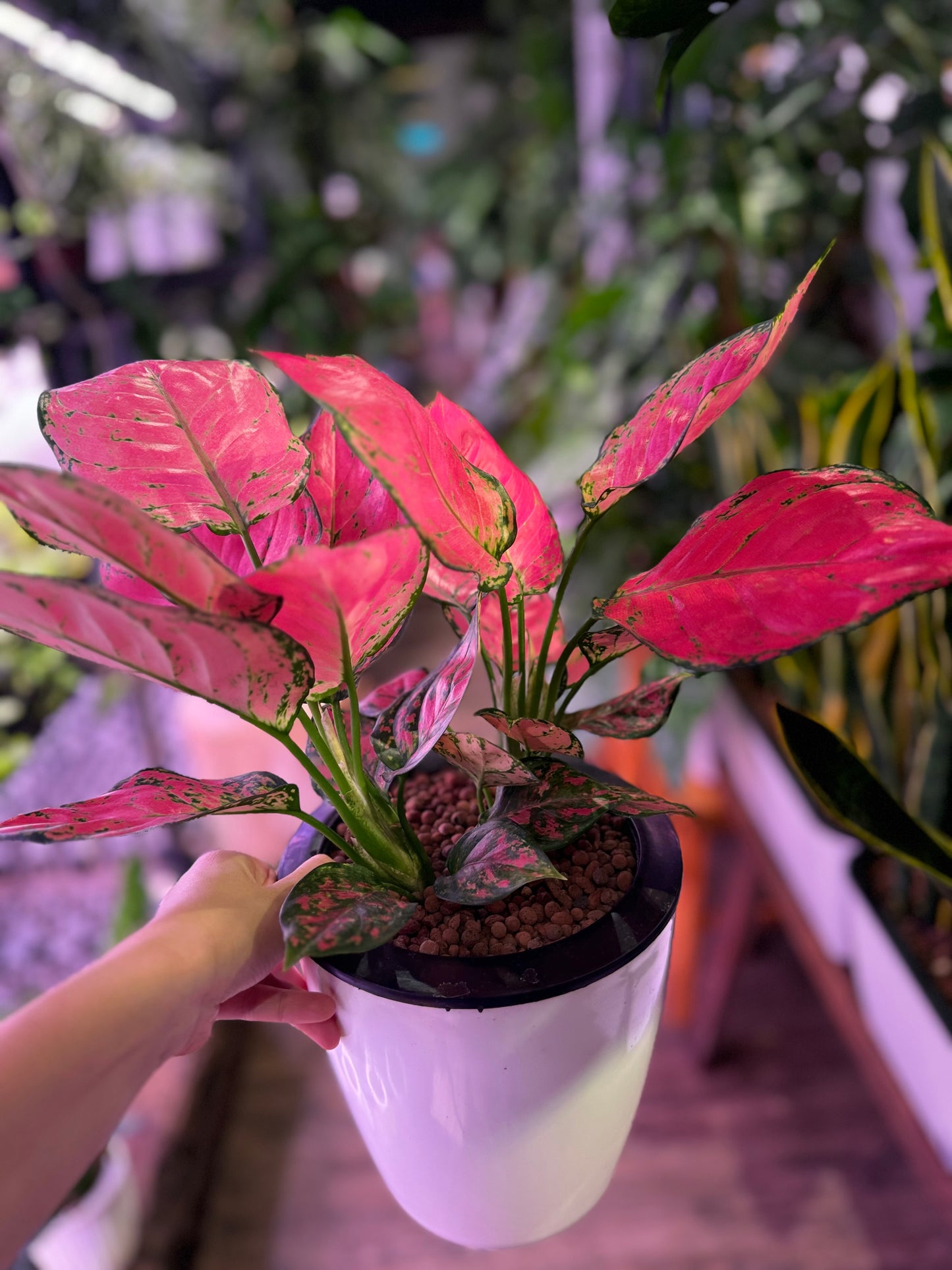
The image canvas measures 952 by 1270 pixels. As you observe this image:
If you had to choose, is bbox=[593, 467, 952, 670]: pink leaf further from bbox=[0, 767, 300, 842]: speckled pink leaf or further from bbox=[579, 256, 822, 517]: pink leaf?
bbox=[0, 767, 300, 842]: speckled pink leaf

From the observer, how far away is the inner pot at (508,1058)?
374 mm

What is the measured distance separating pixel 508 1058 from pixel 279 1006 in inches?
5.1

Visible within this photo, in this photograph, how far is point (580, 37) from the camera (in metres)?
3.00

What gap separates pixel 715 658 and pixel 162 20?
2543 mm

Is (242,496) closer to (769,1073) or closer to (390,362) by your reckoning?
(769,1073)

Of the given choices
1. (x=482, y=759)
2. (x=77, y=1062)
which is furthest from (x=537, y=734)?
(x=77, y=1062)

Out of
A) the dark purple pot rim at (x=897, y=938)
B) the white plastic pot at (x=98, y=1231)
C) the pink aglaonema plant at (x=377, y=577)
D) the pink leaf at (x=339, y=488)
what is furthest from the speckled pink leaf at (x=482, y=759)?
the white plastic pot at (x=98, y=1231)

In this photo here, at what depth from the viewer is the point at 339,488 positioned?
18.2 inches

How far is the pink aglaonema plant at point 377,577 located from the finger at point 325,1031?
7 centimetres

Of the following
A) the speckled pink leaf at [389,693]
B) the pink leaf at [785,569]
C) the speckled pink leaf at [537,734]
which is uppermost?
the pink leaf at [785,569]

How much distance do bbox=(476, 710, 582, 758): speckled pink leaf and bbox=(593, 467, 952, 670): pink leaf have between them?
60 mm

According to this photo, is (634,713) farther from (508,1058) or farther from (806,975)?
(806,975)

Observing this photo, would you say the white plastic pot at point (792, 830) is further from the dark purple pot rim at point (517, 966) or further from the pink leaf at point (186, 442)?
the pink leaf at point (186, 442)

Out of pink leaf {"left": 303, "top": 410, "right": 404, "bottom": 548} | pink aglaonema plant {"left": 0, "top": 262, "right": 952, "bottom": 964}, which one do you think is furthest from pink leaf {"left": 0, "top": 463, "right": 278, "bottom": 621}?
pink leaf {"left": 303, "top": 410, "right": 404, "bottom": 548}
